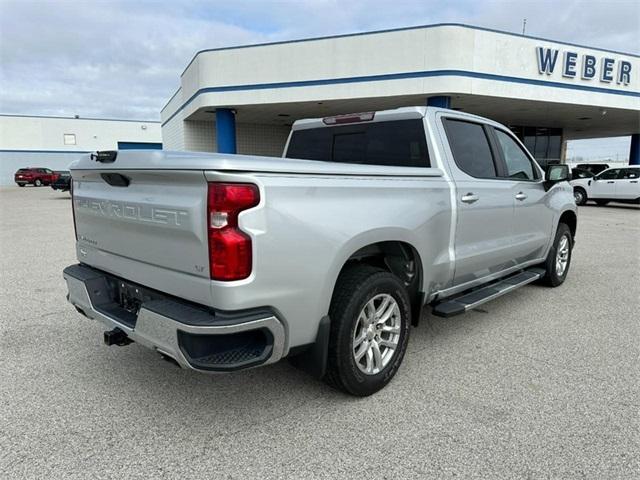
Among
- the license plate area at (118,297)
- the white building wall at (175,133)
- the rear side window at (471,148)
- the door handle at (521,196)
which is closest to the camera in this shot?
the license plate area at (118,297)

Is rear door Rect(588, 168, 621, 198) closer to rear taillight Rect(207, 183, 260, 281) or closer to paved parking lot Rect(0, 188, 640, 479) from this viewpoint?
paved parking lot Rect(0, 188, 640, 479)

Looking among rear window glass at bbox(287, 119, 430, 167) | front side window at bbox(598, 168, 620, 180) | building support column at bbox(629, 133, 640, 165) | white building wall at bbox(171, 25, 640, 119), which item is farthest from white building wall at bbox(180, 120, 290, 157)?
building support column at bbox(629, 133, 640, 165)

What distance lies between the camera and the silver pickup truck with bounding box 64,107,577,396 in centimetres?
229

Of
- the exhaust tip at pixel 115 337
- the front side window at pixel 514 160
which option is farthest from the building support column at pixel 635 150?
the exhaust tip at pixel 115 337

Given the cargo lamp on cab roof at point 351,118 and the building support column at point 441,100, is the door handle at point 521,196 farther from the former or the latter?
the building support column at point 441,100

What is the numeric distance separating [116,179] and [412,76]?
15.2 m

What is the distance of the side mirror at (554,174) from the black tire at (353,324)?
280cm

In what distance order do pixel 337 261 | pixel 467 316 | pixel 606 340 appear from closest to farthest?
pixel 337 261
pixel 606 340
pixel 467 316

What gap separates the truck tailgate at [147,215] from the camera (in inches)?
91.3

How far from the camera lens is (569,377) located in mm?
3371

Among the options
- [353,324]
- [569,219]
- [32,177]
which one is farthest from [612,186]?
[32,177]

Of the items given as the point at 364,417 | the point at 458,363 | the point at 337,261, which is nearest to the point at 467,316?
the point at 458,363

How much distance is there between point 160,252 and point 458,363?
2.43 meters

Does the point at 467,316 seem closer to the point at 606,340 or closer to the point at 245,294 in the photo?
the point at 606,340
